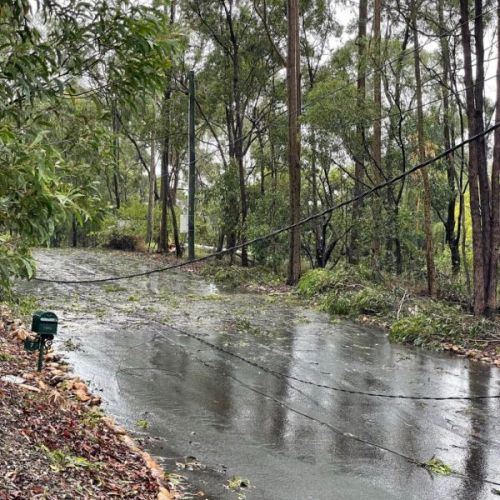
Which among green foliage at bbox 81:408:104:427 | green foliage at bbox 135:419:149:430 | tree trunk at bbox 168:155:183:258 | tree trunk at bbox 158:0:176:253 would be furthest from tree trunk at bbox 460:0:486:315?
tree trunk at bbox 168:155:183:258

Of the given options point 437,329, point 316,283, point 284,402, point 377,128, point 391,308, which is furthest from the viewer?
point 377,128

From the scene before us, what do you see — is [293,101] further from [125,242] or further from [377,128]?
[125,242]

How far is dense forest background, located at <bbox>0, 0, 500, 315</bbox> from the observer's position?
3127 millimetres

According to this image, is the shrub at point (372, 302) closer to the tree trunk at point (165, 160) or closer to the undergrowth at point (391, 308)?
the undergrowth at point (391, 308)

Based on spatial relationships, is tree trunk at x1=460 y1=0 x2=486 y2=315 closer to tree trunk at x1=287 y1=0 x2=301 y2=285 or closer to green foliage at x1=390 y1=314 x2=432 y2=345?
green foliage at x1=390 y1=314 x2=432 y2=345

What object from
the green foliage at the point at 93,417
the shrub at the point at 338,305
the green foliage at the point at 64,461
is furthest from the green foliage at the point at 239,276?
the green foliage at the point at 64,461

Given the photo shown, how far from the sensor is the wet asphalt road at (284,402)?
4.52 m

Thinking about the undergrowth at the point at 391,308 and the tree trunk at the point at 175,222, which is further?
the tree trunk at the point at 175,222

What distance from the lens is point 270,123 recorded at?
2133 cm

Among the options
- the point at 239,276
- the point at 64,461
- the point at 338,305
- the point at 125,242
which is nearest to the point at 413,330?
the point at 338,305

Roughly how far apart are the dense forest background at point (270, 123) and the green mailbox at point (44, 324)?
3.90ft

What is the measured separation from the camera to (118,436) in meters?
4.78

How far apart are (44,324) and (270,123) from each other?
1678cm

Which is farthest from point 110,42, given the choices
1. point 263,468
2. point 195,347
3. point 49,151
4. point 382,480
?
point 195,347
